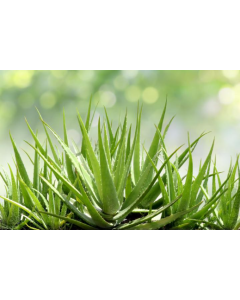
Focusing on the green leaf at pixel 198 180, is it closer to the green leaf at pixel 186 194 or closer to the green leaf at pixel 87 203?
the green leaf at pixel 186 194

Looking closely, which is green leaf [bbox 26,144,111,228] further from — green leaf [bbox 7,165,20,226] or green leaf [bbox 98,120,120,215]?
green leaf [bbox 7,165,20,226]

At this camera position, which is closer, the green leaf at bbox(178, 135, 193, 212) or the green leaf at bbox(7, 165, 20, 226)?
the green leaf at bbox(178, 135, 193, 212)

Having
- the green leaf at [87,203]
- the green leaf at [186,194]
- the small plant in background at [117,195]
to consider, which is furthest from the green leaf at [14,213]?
the green leaf at [186,194]

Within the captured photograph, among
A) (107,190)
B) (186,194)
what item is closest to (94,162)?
(107,190)

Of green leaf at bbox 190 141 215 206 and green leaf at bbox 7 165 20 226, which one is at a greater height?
green leaf at bbox 190 141 215 206

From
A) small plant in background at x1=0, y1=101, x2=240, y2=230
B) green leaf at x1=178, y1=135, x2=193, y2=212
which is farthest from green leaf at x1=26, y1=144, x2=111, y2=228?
green leaf at x1=178, y1=135, x2=193, y2=212

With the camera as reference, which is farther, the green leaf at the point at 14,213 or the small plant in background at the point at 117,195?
the green leaf at the point at 14,213

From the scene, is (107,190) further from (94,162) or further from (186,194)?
(186,194)

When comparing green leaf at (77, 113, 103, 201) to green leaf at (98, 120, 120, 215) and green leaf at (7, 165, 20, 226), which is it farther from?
green leaf at (7, 165, 20, 226)
